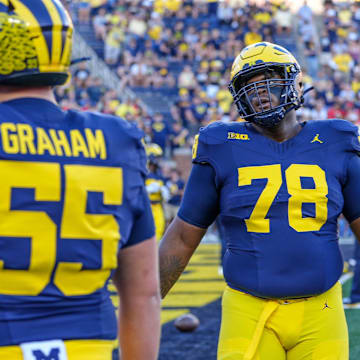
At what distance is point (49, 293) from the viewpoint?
5.87 ft

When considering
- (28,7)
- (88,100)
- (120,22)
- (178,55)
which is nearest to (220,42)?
(178,55)

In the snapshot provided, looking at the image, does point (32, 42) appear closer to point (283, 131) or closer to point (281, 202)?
point (281, 202)

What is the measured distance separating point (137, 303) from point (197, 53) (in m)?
19.7

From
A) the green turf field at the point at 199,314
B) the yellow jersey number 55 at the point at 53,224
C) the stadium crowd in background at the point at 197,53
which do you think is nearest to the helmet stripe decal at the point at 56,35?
the yellow jersey number 55 at the point at 53,224

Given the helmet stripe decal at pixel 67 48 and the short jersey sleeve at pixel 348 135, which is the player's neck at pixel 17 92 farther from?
the short jersey sleeve at pixel 348 135

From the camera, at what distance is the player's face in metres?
3.11

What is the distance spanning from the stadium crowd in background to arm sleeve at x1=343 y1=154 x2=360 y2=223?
1372 centimetres

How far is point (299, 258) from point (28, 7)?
4.92ft

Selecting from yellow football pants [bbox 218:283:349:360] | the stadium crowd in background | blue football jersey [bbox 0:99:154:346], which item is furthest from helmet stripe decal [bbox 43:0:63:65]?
the stadium crowd in background

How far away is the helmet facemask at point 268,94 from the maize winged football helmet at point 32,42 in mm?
1344

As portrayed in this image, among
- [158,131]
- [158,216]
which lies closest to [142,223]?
[158,216]

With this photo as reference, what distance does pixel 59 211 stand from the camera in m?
1.80

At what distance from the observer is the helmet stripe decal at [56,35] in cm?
186

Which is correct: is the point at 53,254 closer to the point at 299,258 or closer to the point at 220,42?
the point at 299,258
